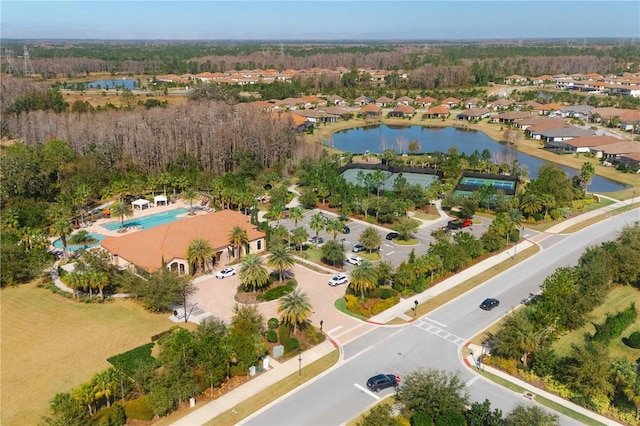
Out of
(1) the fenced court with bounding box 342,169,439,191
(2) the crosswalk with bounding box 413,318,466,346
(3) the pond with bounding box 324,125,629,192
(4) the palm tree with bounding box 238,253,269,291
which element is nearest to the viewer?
(2) the crosswalk with bounding box 413,318,466,346

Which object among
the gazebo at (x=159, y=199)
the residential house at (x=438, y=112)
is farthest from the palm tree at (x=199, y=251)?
the residential house at (x=438, y=112)

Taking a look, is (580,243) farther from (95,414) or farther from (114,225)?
(114,225)

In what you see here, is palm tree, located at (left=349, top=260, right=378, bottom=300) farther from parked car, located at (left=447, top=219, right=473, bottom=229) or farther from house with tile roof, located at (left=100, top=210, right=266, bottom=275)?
parked car, located at (left=447, top=219, right=473, bottom=229)

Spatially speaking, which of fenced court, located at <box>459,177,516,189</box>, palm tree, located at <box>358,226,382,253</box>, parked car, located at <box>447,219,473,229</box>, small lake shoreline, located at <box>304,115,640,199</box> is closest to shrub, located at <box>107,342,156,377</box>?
palm tree, located at <box>358,226,382,253</box>

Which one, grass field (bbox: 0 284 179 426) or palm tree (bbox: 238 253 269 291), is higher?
palm tree (bbox: 238 253 269 291)

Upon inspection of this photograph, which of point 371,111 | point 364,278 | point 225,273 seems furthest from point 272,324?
point 371,111

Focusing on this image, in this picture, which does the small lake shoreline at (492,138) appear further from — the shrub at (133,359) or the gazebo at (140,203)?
the shrub at (133,359)
